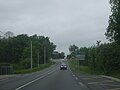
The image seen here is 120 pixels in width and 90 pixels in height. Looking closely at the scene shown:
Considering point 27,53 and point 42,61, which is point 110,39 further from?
point 42,61

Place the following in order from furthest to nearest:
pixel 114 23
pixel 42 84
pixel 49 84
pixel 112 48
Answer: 1. pixel 112 48
2. pixel 114 23
3. pixel 42 84
4. pixel 49 84

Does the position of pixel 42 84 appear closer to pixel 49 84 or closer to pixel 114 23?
pixel 49 84

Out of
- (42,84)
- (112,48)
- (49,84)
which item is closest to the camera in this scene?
(49,84)

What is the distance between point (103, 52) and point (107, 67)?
7.98 ft

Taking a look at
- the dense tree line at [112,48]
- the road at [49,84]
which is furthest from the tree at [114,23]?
the road at [49,84]

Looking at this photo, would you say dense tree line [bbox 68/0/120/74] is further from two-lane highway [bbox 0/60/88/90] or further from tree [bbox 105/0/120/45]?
two-lane highway [bbox 0/60/88/90]

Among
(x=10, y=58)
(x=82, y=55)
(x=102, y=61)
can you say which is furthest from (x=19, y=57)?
(x=102, y=61)

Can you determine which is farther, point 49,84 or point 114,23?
point 114,23

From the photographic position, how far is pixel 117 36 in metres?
41.6

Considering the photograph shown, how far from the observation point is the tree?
3988cm

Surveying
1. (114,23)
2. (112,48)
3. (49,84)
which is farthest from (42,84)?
(112,48)

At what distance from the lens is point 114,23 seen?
134 feet

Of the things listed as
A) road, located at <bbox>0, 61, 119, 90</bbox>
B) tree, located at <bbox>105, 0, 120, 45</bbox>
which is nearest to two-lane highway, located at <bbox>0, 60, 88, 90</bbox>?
road, located at <bbox>0, 61, 119, 90</bbox>

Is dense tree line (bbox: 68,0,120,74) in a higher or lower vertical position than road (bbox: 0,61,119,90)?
higher
